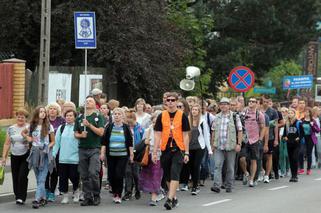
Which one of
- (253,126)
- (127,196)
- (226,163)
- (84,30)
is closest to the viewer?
(127,196)

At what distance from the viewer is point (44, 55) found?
70.1 ft

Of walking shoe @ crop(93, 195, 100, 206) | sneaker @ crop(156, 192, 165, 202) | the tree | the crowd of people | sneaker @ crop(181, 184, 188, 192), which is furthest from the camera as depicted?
the tree

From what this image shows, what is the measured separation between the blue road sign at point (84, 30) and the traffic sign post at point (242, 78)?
8807 millimetres

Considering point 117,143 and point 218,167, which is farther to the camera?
Result: point 218,167

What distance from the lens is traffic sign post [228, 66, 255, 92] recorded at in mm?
23562

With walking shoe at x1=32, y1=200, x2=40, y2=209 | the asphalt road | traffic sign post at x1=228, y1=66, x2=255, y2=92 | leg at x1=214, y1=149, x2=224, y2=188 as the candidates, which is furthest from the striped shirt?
traffic sign post at x1=228, y1=66, x2=255, y2=92

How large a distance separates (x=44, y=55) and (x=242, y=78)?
594 cm

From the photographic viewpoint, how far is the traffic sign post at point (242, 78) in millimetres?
23562

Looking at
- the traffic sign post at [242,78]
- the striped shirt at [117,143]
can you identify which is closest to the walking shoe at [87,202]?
the striped shirt at [117,143]

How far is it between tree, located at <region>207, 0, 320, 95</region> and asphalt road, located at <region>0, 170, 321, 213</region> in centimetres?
2058

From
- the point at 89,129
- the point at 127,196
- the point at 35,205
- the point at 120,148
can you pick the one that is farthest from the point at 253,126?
the point at 35,205

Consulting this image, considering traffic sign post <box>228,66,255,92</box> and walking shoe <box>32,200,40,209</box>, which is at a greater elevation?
traffic sign post <box>228,66,255,92</box>

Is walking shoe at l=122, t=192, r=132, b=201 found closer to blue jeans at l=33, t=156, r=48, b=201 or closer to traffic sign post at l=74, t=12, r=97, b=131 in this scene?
blue jeans at l=33, t=156, r=48, b=201

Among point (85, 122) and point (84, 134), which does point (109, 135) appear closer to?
point (84, 134)
